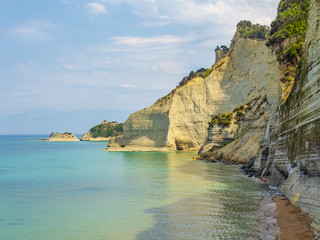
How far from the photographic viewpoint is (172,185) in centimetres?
2880

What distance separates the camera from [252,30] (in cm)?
8838

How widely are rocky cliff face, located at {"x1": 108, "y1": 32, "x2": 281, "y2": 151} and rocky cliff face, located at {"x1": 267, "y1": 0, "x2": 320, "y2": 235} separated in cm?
6224

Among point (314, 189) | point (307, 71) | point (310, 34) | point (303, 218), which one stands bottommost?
point (303, 218)

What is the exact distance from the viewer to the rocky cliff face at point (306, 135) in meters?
16.2

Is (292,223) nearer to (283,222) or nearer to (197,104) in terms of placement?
(283,222)

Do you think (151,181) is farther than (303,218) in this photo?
Yes

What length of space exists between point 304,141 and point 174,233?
825 centimetres

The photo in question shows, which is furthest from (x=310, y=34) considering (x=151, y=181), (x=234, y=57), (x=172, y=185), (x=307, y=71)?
(x=234, y=57)

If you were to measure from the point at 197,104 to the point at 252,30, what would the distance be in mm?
22939

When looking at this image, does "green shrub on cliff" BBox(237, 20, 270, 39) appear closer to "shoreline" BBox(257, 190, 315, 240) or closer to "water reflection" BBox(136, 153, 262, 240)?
"water reflection" BBox(136, 153, 262, 240)

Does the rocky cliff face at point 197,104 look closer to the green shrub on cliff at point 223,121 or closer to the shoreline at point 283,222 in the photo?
the green shrub on cliff at point 223,121

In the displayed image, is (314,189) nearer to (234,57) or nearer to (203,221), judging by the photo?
(203,221)

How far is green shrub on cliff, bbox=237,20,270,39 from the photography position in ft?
279

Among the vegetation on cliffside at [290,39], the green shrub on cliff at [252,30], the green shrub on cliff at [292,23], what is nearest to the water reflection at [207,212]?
the vegetation on cliffside at [290,39]
